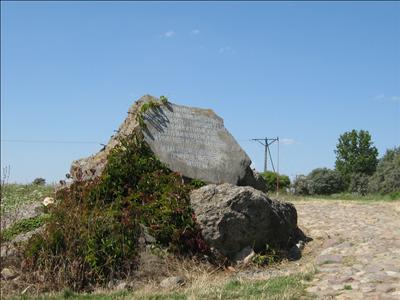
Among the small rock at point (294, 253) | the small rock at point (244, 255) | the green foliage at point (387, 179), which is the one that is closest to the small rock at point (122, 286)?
the small rock at point (244, 255)

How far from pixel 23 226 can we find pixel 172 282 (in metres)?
3.14

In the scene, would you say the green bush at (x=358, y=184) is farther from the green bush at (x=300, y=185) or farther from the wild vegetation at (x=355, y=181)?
the green bush at (x=300, y=185)

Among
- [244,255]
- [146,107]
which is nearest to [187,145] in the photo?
[146,107]

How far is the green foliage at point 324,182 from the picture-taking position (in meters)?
31.7

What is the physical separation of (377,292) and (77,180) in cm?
567

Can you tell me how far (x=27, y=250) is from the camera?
7648 millimetres

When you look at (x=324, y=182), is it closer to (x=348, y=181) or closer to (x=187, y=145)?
(x=348, y=181)

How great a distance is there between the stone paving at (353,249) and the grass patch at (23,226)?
4599 millimetres

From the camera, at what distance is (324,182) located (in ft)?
106

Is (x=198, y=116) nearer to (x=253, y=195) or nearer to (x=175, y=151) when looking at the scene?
(x=175, y=151)

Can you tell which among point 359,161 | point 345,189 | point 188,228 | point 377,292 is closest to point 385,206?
point 188,228

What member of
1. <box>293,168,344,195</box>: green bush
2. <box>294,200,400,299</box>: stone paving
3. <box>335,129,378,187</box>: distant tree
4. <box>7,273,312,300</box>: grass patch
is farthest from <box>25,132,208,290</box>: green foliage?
<box>335,129,378,187</box>: distant tree

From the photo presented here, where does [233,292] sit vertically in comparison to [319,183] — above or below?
below

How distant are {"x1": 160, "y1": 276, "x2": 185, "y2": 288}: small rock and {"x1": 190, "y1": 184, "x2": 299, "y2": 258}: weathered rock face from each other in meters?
1.19
